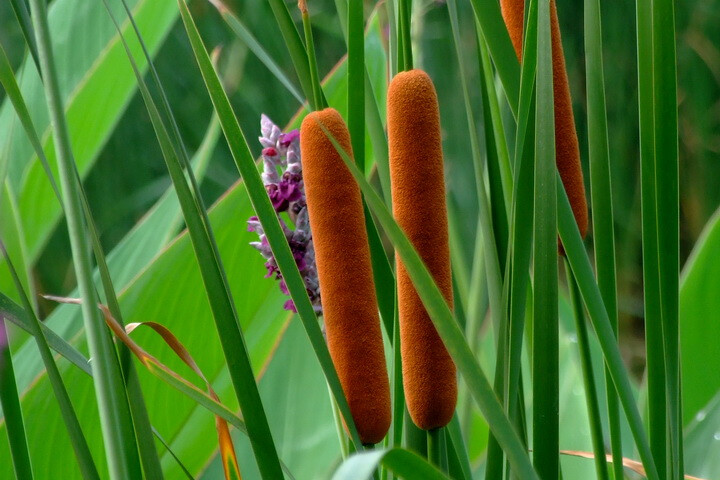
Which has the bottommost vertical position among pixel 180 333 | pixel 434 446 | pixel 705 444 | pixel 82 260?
pixel 705 444

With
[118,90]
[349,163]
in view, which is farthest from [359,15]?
[118,90]

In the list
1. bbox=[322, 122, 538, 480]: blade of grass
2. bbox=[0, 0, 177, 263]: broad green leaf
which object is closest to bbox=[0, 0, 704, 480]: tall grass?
bbox=[322, 122, 538, 480]: blade of grass

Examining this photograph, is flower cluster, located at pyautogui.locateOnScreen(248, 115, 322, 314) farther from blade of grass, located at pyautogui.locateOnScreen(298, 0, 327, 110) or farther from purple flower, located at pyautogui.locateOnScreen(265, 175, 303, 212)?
blade of grass, located at pyautogui.locateOnScreen(298, 0, 327, 110)

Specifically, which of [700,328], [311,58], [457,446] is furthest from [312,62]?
[700,328]

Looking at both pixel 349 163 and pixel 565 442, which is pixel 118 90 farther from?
pixel 349 163

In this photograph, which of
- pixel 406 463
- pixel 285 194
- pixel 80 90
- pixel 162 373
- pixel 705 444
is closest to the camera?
pixel 406 463

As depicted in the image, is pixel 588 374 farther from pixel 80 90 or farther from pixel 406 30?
pixel 80 90
